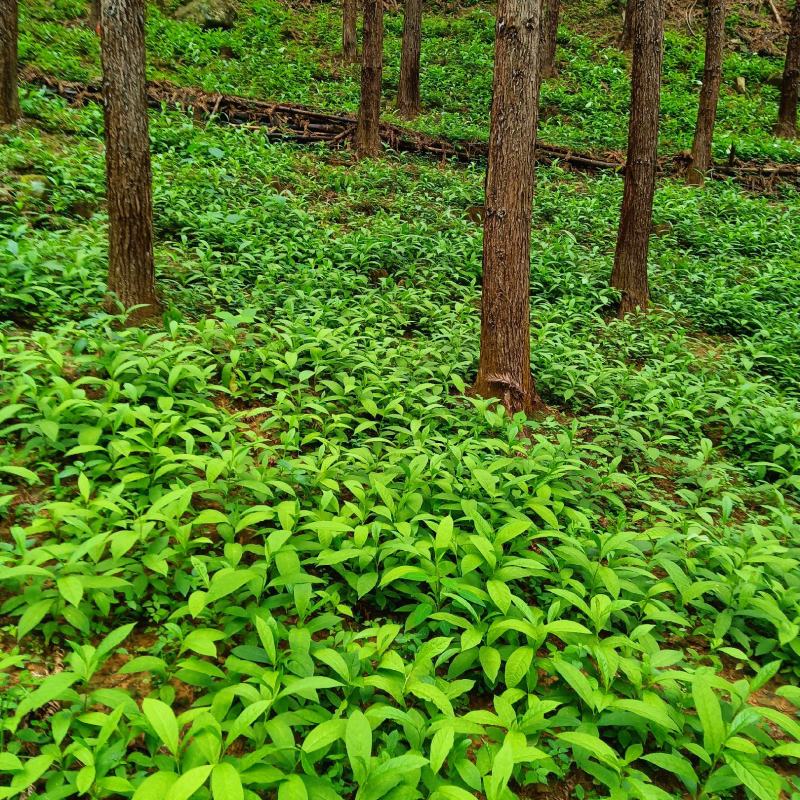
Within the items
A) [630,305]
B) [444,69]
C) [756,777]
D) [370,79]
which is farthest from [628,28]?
[756,777]

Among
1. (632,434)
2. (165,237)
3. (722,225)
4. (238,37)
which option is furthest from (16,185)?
(238,37)

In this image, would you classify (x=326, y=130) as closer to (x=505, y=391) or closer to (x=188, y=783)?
(x=505, y=391)

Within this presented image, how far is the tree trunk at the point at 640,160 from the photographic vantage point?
24.1 feet

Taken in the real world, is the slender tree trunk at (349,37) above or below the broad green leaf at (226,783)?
above

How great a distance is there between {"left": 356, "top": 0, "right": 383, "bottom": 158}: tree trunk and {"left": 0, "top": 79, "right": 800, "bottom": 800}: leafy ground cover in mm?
5462

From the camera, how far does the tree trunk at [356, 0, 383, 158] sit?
1056 centimetres

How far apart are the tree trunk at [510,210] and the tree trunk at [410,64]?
37.4 feet

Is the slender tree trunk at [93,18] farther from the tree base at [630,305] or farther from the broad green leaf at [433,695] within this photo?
the broad green leaf at [433,695]

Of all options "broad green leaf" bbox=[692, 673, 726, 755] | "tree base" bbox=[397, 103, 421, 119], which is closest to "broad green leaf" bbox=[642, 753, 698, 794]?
"broad green leaf" bbox=[692, 673, 726, 755]

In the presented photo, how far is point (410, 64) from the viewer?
15.1 m

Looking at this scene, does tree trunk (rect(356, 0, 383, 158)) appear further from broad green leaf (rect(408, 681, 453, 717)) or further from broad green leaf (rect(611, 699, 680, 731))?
broad green leaf (rect(611, 699, 680, 731))

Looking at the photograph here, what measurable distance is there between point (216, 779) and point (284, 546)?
1254 mm

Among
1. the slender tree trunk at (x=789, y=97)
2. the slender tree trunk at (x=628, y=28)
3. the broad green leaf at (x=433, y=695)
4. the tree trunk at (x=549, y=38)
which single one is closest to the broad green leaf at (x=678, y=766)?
the broad green leaf at (x=433, y=695)

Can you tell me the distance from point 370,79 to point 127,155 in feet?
23.4
